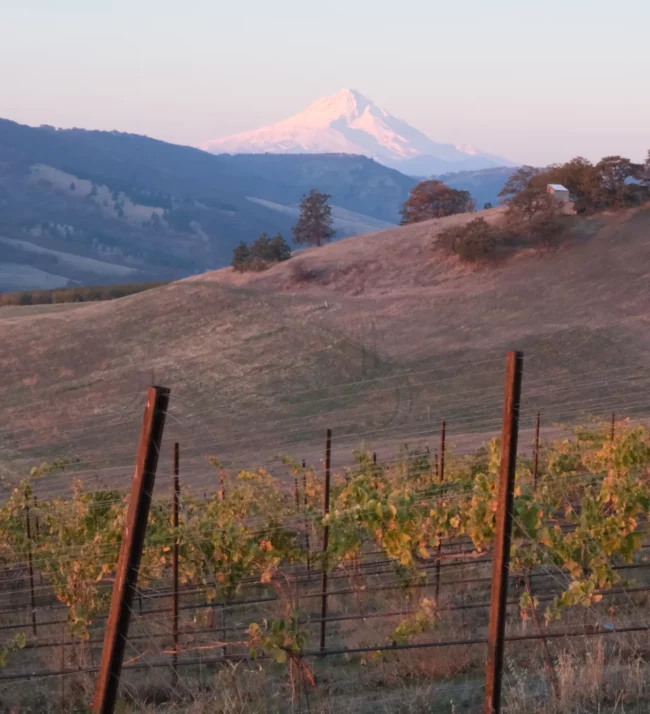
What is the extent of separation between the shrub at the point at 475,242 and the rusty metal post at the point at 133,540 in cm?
3285

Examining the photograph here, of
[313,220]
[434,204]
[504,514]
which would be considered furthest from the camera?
[434,204]

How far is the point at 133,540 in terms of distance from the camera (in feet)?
12.9

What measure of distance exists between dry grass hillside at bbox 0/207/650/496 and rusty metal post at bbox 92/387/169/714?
46.1ft

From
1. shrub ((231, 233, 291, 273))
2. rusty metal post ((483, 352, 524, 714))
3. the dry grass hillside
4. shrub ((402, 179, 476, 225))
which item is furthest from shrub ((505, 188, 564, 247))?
rusty metal post ((483, 352, 524, 714))

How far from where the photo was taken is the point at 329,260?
39812mm

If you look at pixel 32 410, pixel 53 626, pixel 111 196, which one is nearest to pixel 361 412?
pixel 32 410

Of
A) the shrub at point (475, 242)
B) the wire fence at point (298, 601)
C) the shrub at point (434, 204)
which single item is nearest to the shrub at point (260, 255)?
the shrub at point (475, 242)

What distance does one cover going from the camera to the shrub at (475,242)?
35.7 m

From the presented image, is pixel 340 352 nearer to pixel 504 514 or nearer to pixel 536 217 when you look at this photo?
pixel 536 217

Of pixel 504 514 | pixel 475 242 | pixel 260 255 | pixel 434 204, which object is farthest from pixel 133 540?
pixel 434 204

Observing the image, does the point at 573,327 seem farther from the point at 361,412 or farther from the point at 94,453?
the point at 94,453

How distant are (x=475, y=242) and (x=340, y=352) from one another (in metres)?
9.53

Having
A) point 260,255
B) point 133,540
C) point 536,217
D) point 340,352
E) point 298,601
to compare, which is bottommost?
point 298,601

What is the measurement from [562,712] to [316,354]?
24.5 metres
